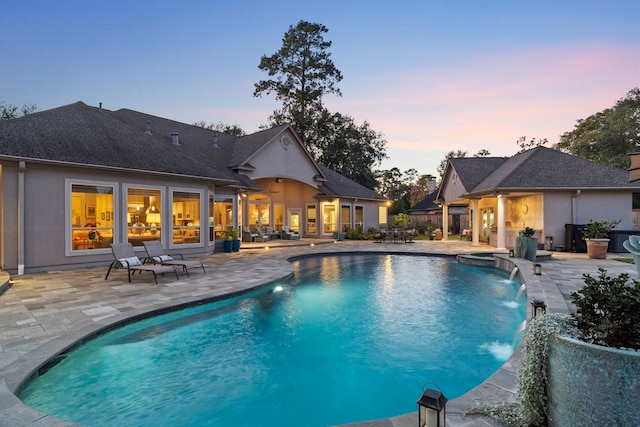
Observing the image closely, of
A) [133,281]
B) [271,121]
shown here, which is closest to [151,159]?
[133,281]

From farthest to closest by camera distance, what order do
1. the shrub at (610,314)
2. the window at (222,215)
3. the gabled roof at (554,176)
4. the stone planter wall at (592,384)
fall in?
the window at (222,215), the gabled roof at (554,176), the shrub at (610,314), the stone planter wall at (592,384)

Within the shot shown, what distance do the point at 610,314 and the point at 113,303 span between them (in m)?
7.45

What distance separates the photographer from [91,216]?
34.9ft

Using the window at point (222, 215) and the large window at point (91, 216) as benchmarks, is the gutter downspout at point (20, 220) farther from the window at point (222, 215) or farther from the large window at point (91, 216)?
the window at point (222, 215)

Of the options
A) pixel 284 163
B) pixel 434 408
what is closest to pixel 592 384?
pixel 434 408

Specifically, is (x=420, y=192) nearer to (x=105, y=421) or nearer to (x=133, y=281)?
(x=133, y=281)

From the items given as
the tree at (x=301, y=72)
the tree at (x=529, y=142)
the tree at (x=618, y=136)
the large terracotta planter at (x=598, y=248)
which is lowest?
the large terracotta planter at (x=598, y=248)

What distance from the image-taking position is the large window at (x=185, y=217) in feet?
42.0

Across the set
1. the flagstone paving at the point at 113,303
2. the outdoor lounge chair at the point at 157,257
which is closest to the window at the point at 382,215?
the flagstone paving at the point at 113,303

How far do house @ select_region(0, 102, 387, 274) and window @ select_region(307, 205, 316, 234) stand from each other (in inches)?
191

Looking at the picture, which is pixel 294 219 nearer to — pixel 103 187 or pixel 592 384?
pixel 103 187

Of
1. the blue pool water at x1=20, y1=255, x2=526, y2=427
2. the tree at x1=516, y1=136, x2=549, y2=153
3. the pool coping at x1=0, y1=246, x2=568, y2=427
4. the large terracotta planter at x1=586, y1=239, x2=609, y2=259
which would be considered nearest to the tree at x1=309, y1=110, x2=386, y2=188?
the tree at x1=516, y1=136, x2=549, y2=153

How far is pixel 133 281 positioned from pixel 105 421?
231 inches

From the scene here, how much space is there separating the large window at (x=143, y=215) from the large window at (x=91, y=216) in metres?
0.60
